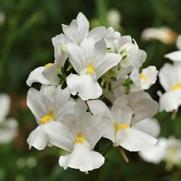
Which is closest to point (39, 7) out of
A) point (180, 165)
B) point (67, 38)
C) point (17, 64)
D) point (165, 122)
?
point (17, 64)

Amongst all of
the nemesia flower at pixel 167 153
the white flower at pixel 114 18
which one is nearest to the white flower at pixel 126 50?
the nemesia flower at pixel 167 153

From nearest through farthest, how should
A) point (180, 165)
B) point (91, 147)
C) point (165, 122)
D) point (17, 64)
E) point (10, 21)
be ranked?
point (91, 147) < point (180, 165) < point (165, 122) < point (10, 21) < point (17, 64)

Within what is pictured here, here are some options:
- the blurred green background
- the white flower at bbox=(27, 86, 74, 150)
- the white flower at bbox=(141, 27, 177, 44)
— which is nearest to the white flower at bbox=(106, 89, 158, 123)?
the white flower at bbox=(27, 86, 74, 150)

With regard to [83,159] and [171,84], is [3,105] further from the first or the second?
[83,159]

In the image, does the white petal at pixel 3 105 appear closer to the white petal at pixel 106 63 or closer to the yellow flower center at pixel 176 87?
the yellow flower center at pixel 176 87

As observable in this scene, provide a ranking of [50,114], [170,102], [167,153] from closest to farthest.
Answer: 1. [50,114]
2. [170,102]
3. [167,153]

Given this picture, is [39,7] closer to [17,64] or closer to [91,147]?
[17,64]

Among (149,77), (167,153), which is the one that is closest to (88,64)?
(149,77)
